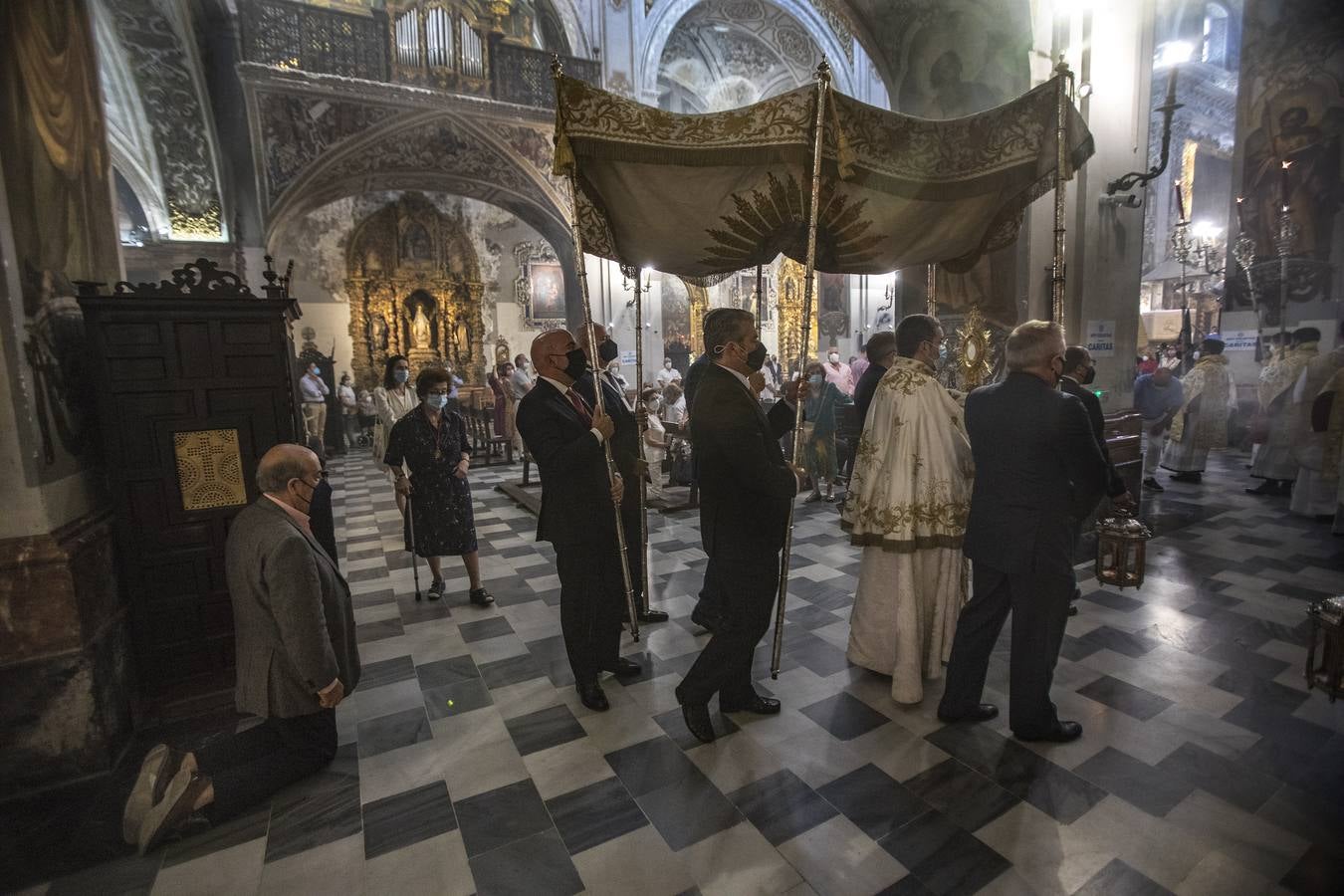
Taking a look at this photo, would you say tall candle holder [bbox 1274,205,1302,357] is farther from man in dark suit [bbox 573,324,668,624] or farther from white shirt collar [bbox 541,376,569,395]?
white shirt collar [bbox 541,376,569,395]

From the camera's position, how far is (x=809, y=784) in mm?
2459

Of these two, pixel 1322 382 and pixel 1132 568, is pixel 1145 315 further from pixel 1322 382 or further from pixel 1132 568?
pixel 1132 568

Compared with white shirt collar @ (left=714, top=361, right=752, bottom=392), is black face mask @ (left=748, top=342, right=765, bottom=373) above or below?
above

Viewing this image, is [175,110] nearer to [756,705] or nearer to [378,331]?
[378,331]

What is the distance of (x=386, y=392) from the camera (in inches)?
235

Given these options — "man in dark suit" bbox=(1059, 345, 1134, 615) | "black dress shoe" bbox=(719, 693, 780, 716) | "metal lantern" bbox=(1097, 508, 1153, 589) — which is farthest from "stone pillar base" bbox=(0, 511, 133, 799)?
"metal lantern" bbox=(1097, 508, 1153, 589)

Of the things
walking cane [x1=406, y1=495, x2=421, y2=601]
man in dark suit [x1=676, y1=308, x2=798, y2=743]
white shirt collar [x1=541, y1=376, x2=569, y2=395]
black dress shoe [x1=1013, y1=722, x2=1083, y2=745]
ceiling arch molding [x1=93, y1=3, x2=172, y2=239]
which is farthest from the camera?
ceiling arch molding [x1=93, y1=3, x2=172, y2=239]

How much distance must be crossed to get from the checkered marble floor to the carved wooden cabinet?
3.05 feet

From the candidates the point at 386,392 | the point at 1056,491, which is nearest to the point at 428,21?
the point at 386,392

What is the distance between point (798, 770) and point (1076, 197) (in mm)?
5631

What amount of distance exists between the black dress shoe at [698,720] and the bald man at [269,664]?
1429 millimetres

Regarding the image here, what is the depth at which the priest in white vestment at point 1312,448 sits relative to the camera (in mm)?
5840

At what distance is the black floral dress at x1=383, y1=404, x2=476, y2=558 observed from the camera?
4.39m

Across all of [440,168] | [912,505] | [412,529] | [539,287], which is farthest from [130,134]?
[912,505]
